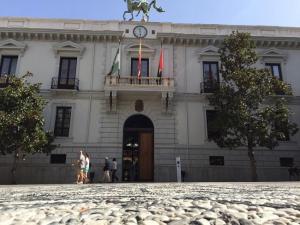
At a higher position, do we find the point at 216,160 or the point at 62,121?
the point at 62,121

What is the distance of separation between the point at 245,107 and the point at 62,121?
13.0 metres

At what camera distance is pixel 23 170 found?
21.1 metres

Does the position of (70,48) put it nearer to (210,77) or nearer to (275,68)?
(210,77)

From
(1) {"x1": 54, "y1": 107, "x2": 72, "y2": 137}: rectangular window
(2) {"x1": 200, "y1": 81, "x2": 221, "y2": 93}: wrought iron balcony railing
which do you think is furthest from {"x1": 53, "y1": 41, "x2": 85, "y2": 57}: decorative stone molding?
(2) {"x1": 200, "y1": 81, "x2": 221, "y2": 93}: wrought iron balcony railing

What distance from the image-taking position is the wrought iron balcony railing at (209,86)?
23.3 metres

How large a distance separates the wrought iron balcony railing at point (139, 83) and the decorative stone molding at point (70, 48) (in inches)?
147

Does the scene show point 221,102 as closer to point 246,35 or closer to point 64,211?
point 246,35

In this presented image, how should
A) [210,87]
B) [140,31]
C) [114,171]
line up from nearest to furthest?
[114,171] → [210,87] → [140,31]

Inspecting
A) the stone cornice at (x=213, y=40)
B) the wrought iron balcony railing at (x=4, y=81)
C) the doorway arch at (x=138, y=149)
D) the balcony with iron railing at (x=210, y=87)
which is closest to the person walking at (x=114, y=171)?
the doorway arch at (x=138, y=149)

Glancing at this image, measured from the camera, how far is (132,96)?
2312 centimetres

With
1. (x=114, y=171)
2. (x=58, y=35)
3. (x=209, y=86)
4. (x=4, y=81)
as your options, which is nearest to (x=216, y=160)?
(x=209, y=86)

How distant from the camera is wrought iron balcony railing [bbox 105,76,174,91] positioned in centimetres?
2233

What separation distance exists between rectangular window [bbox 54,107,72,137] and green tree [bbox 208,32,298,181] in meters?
10.4

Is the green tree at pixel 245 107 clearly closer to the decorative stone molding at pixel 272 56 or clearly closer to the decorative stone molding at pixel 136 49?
the decorative stone molding at pixel 272 56
